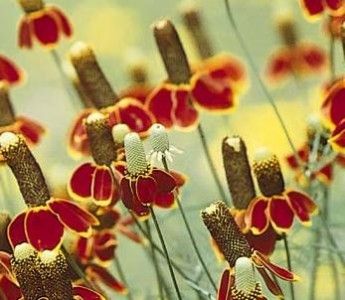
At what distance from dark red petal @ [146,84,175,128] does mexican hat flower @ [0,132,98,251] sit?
14cm

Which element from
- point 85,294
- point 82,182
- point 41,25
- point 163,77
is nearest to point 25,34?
point 41,25

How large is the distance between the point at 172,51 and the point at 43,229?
0.21 metres

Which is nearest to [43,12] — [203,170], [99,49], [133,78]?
[133,78]

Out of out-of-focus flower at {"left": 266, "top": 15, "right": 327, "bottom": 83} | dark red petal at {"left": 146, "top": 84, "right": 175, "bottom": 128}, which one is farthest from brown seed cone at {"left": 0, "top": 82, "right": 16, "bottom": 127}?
out-of-focus flower at {"left": 266, "top": 15, "right": 327, "bottom": 83}

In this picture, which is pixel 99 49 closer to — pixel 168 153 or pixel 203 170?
pixel 203 170

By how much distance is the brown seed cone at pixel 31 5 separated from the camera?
3.32ft

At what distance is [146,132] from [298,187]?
15 centimetres

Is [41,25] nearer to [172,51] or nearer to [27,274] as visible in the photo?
[172,51]

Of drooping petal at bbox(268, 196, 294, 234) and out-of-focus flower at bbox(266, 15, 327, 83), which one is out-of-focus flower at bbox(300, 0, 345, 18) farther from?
out-of-focus flower at bbox(266, 15, 327, 83)

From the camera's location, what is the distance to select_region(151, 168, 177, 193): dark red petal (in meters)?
0.73

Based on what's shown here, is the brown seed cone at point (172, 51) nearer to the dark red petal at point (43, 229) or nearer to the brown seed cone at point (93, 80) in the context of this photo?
the brown seed cone at point (93, 80)

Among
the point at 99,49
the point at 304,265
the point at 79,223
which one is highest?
the point at 99,49

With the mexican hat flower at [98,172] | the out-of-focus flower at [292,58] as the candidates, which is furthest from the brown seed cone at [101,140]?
the out-of-focus flower at [292,58]

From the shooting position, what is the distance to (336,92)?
0.82m
